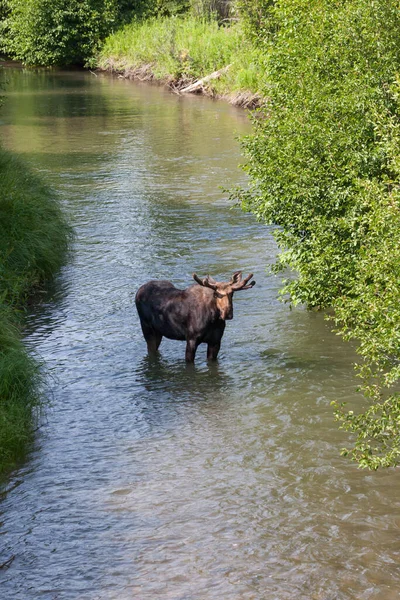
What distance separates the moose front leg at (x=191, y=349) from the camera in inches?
469

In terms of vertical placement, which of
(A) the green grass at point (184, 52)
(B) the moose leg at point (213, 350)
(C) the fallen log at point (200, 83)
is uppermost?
(A) the green grass at point (184, 52)

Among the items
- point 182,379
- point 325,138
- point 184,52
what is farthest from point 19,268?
point 184,52

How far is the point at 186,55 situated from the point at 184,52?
9.0 inches

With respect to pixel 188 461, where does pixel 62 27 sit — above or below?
above

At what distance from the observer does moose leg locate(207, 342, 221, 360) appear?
1203 cm

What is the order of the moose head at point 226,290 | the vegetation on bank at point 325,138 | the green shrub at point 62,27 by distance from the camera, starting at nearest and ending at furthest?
the moose head at point 226,290
the vegetation on bank at point 325,138
the green shrub at point 62,27

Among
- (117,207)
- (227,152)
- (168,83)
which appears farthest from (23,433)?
(168,83)

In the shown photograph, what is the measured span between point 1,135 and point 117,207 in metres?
11.2

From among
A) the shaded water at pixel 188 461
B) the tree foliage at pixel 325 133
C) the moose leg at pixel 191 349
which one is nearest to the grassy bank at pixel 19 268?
the shaded water at pixel 188 461

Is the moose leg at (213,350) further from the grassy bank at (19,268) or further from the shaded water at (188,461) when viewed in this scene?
the grassy bank at (19,268)

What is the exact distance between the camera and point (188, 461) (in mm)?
9422

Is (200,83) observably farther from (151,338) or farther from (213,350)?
(213,350)

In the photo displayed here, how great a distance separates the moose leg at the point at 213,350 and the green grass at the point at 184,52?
87.1 feet

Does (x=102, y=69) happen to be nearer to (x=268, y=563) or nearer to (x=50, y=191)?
(x=50, y=191)
